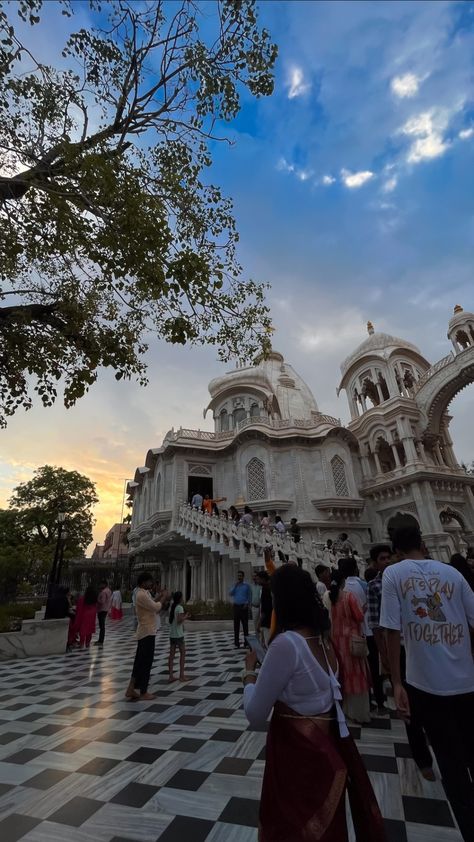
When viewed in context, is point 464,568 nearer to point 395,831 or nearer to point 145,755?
point 395,831

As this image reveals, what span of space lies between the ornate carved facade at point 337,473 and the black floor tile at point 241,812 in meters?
17.2

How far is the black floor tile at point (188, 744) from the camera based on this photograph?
3.81 metres

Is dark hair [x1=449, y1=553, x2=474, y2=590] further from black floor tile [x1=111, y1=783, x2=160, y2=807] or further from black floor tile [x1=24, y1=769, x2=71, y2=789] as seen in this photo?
black floor tile [x1=24, y1=769, x2=71, y2=789]

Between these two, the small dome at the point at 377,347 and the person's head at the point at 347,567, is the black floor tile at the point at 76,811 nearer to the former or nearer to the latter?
the person's head at the point at 347,567

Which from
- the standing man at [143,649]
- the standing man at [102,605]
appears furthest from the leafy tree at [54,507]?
the standing man at [143,649]

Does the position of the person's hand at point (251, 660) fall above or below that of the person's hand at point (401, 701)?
above

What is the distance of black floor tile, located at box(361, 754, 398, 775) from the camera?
3275 millimetres

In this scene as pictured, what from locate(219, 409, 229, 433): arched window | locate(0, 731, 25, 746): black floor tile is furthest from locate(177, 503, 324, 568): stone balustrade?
locate(219, 409, 229, 433): arched window

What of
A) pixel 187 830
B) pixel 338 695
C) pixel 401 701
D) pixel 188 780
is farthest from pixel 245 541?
pixel 338 695

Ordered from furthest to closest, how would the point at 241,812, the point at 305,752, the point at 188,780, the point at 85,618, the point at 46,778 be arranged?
the point at 85,618
the point at 46,778
the point at 188,780
the point at 241,812
the point at 305,752

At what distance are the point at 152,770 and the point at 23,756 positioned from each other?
1464 mm

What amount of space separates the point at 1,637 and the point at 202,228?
10707 millimetres

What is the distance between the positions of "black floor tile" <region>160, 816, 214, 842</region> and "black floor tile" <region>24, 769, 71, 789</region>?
1.31m

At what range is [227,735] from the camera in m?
4.15
